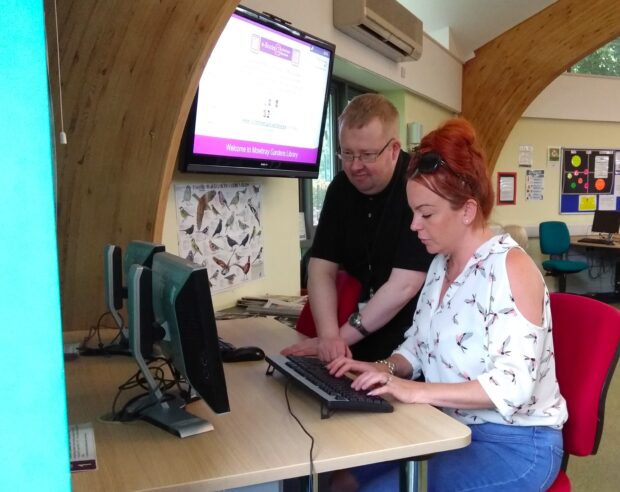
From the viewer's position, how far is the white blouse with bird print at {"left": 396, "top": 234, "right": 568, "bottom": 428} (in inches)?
48.3

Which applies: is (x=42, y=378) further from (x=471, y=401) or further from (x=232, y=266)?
(x=232, y=266)

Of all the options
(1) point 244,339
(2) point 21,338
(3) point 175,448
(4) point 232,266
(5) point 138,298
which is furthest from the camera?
(4) point 232,266

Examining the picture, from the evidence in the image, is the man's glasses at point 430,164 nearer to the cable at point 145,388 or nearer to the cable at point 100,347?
the cable at point 145,388

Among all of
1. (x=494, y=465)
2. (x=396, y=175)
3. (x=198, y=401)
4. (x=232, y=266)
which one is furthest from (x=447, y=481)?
(x=232, y=266)

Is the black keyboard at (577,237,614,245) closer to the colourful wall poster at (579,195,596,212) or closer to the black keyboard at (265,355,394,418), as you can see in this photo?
the colourful wall poster at (579,195,596,212)

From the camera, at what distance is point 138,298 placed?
118 centimetres

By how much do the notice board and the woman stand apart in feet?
21.7

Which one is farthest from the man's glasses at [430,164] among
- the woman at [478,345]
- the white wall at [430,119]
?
the white wall at [430,119]

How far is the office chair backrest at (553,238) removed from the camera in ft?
22.6

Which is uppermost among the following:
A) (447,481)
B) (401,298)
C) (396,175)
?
(396,175)

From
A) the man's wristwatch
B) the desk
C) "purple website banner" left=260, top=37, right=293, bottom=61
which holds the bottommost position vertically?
the desk

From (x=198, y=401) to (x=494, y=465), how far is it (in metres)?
0.71

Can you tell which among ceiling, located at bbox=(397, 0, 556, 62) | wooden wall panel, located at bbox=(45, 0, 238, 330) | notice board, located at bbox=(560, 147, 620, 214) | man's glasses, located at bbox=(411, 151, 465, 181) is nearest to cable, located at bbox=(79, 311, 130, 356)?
wooden wall panel, located at bbox=(45, 0, 238, 330)

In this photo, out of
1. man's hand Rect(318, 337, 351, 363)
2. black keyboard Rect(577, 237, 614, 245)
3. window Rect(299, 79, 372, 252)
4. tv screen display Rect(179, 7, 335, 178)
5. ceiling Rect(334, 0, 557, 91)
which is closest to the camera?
man's hand Rect(318, 337, 351, 363)
